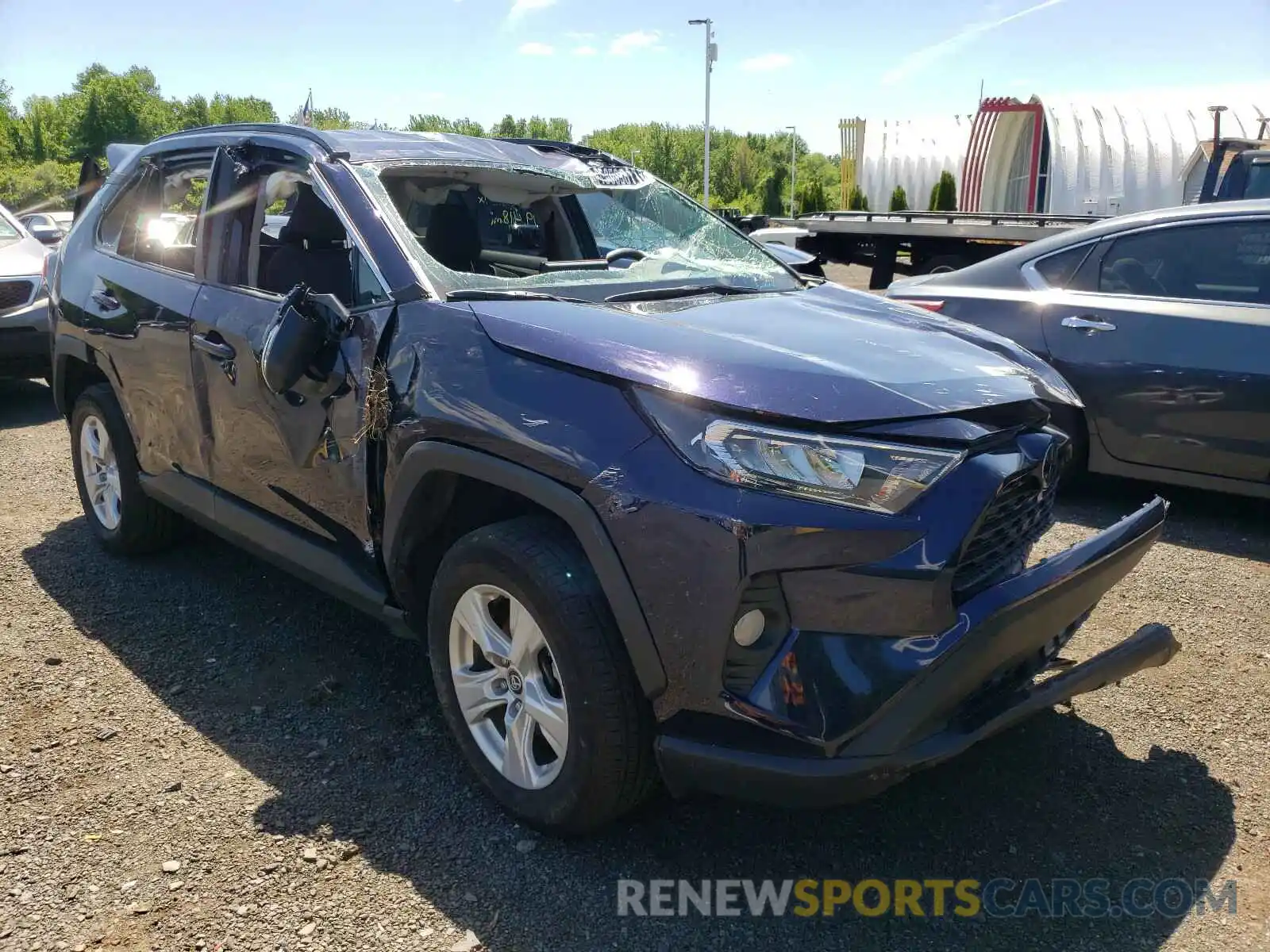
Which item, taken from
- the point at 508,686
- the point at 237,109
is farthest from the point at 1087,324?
the point at 237,109

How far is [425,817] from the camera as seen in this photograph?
2.77m

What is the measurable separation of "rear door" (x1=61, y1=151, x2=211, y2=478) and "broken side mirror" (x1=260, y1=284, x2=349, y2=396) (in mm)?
927

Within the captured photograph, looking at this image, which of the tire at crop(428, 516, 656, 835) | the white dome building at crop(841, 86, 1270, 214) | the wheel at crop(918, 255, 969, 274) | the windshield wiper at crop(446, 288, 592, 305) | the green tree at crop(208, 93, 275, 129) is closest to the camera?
the tire at crop(428, 516, 656, 835)

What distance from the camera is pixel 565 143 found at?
4281 millimetres

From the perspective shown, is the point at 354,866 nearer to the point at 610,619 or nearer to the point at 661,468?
the point at 610,619

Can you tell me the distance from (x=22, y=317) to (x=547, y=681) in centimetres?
701

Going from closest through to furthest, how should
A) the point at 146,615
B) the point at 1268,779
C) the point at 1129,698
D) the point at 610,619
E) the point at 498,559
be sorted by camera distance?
the point at 610,619 < the point at 498,559 < the point at 1268,779 < the point at 1129,698 < the point at 146,615

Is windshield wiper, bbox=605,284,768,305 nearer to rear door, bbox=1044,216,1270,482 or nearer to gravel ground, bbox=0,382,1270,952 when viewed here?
gravel ground, bbox=0,382,1270,952

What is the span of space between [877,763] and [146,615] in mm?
3216

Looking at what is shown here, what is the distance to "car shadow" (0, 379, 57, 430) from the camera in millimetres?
7570

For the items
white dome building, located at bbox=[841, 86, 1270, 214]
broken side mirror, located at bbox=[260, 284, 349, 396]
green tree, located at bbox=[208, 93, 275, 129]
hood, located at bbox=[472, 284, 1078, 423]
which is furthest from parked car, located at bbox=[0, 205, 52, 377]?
green tree, located at bbox=[208, 93, 275, 129]

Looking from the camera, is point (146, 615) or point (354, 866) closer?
point (354, 866)

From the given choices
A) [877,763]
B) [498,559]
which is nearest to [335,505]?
[498,559]

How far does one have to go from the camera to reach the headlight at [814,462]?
6.86ft
